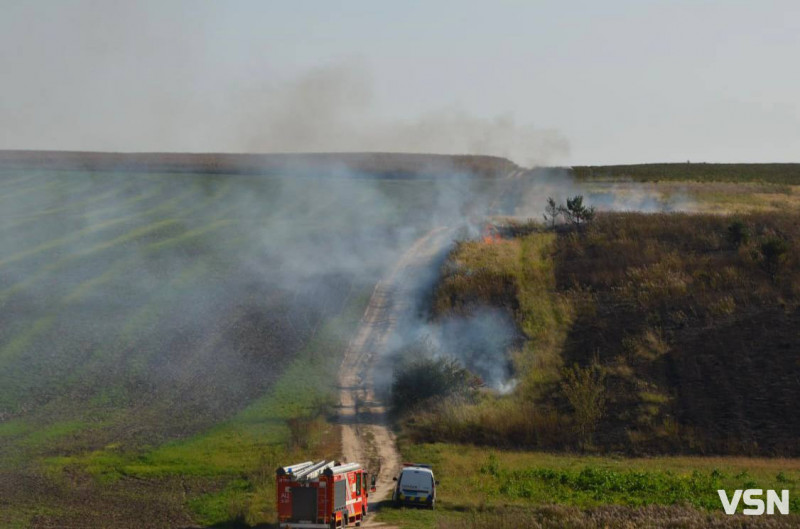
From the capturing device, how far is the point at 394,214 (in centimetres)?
9906

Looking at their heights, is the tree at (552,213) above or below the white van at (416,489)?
above

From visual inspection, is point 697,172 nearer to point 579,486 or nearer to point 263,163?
point 263,163

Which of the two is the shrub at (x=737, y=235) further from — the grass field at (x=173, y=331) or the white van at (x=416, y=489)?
the white van at (x=416, y=489)

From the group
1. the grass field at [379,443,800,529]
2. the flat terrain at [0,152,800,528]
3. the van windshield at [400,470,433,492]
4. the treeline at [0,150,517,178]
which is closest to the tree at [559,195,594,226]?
the flat terrain at [0,152,800,528]

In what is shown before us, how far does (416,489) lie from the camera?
35875 millimetres

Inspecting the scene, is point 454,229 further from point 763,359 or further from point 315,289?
point 763,359

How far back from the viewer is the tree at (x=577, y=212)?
8494cm

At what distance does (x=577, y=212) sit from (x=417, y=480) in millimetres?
53014

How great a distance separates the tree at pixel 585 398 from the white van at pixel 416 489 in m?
13.3

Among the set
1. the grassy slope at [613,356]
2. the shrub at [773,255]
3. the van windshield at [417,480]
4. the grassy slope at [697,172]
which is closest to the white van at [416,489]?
the van windshield at [417,480]

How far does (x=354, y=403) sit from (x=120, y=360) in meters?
14.6

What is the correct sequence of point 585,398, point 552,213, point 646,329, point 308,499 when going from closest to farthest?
point 308,499 → point 585,398 → point 646,329 → point 552,213

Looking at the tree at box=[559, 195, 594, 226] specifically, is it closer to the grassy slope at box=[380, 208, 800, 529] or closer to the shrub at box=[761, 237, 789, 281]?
the grassy slope at box=[380, 208, 800, 529]

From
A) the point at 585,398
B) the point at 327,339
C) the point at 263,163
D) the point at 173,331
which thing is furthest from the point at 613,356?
the point at 263,163
